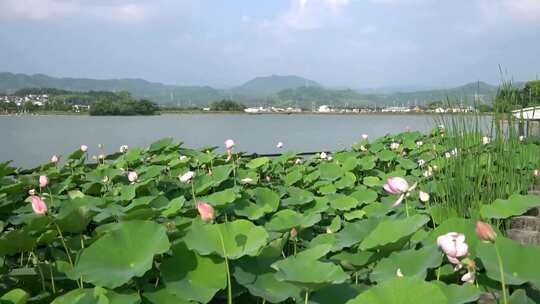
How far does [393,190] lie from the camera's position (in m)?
1.64

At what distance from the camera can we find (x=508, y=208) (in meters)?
2.01

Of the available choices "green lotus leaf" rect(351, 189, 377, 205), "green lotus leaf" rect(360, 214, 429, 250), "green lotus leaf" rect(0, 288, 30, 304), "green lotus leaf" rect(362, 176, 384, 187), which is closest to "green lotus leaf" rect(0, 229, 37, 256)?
"green lotus leaf" rect(0, 288, 30, 304)

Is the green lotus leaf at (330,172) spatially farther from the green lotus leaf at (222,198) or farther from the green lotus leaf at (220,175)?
the green lotus leaf at (222,198)

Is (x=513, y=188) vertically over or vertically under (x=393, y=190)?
under

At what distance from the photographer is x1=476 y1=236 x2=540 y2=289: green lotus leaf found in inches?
47.1

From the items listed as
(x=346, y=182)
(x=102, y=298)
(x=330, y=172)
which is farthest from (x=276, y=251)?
(x=330, y=172)

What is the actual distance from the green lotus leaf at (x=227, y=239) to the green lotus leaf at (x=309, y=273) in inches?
5.2

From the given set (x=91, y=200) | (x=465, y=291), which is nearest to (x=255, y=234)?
(x=465, y=291)

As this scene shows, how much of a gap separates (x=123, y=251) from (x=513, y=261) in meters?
1.02

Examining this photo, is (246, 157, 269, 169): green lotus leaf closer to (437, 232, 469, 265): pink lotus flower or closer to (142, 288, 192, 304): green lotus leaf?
(142, 288, 192, 304): green lotus leaf

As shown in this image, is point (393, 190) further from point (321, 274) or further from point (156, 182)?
point (156, 182)

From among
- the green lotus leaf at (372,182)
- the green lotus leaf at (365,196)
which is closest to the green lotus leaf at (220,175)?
the green lotus leaf at (365,196)

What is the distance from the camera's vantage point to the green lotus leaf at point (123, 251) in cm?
131

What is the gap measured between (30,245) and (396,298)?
4.08 feet
